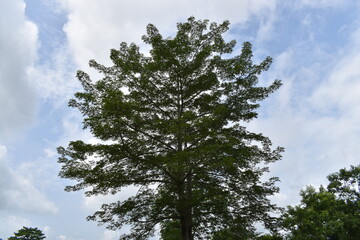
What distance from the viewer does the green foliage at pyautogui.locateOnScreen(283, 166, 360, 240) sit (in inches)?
1310

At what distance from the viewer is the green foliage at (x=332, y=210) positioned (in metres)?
33.3

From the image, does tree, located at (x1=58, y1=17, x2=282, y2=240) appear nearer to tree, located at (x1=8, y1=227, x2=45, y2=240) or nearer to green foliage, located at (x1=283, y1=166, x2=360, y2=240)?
tree, located at (x1=8, y1=227, x2=45, y2=240)

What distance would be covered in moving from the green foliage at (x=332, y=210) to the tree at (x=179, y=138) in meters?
21.0

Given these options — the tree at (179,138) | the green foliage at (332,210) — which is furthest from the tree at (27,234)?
the green foliage at (332,210)

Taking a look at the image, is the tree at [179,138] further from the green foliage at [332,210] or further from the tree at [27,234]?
the green foliage at [332,210]

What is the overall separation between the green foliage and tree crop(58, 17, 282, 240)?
68.9 ft

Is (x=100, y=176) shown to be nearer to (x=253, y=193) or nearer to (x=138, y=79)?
(x=138, y=79)

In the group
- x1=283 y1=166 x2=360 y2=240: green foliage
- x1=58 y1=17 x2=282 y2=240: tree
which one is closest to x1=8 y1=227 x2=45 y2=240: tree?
x1=58 y1=17 x2=282 y2=240: tree

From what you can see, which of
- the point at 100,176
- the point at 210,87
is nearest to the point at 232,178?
the point at 210,87

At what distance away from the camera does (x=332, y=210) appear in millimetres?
35906

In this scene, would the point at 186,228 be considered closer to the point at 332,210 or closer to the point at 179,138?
the point at 179,138

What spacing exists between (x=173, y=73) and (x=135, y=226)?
7300mm

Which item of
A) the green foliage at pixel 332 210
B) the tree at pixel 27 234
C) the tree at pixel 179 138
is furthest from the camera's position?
the green foliage at pixel 332 210

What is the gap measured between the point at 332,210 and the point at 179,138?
31963mm
